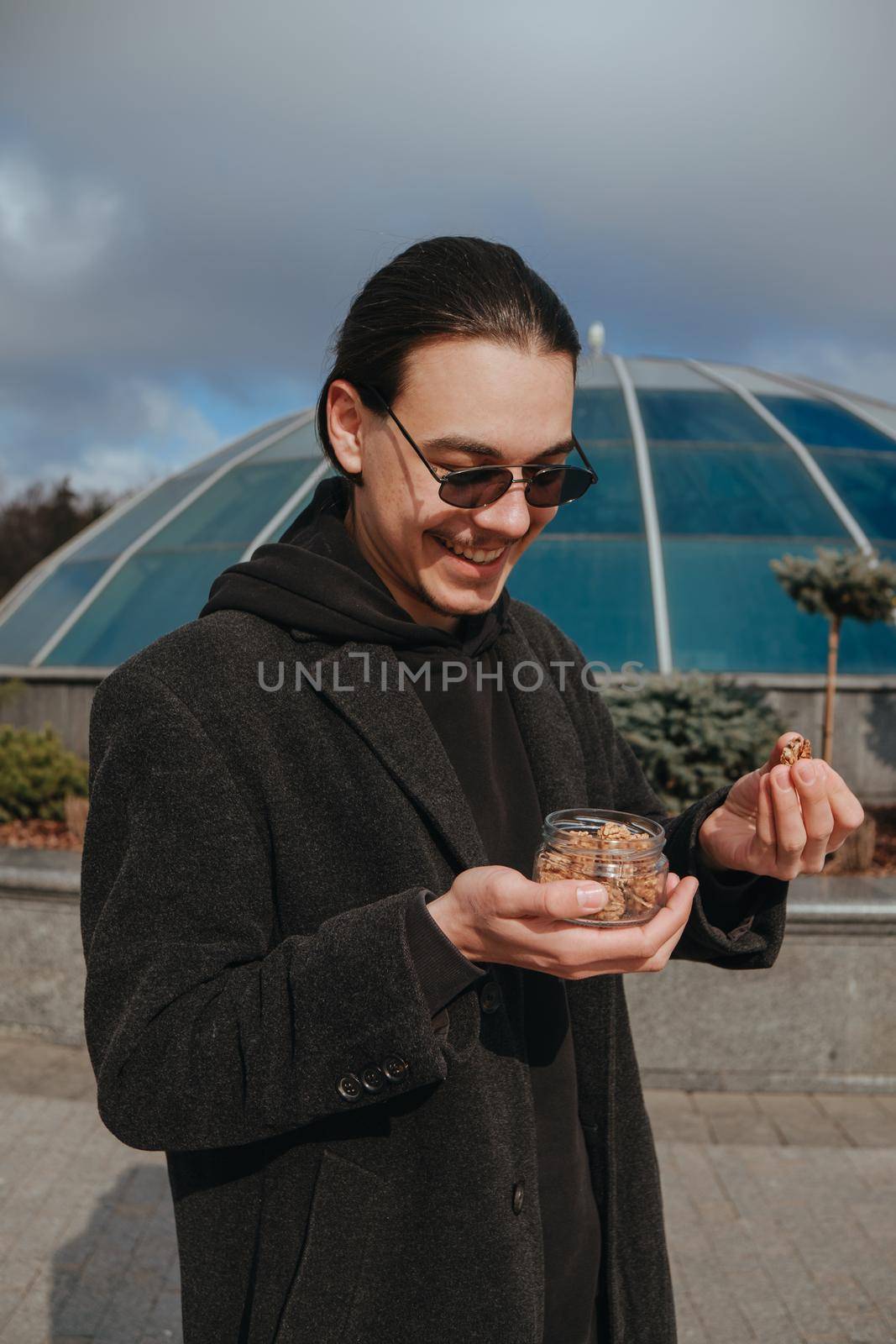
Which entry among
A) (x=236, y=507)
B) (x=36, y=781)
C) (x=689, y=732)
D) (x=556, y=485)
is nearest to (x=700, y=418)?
(x=236, y=507)

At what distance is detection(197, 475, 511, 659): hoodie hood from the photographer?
1661 millimetres

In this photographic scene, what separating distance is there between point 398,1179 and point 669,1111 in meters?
3.95

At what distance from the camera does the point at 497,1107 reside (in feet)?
5.23

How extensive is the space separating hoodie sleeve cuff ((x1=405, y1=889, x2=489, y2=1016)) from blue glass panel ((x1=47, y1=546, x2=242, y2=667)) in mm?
8564

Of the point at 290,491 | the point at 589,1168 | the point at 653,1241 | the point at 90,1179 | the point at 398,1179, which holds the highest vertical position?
the point at 290,491

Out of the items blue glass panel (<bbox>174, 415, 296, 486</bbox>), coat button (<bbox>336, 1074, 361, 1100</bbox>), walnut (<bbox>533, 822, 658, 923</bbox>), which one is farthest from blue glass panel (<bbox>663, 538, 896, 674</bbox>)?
coat button (<bbox>336, 1074, 361, 1100</bbox>)

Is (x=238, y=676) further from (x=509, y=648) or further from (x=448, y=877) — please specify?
(x=509, y=648)

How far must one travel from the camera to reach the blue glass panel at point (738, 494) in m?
9.67

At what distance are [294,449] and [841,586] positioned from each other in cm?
700

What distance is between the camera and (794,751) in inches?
63.1

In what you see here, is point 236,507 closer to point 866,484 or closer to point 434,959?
point 866,484

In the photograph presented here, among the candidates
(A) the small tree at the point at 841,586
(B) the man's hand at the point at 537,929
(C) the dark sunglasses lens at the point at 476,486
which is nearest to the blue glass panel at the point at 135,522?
(A) the small tree at the point at 841,586

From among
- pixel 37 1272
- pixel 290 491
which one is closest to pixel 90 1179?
pixel 37 1272

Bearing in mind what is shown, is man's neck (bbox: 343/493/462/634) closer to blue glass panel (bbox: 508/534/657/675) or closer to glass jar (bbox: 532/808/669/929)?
glass jar (bbox: 532/808/669/929)
